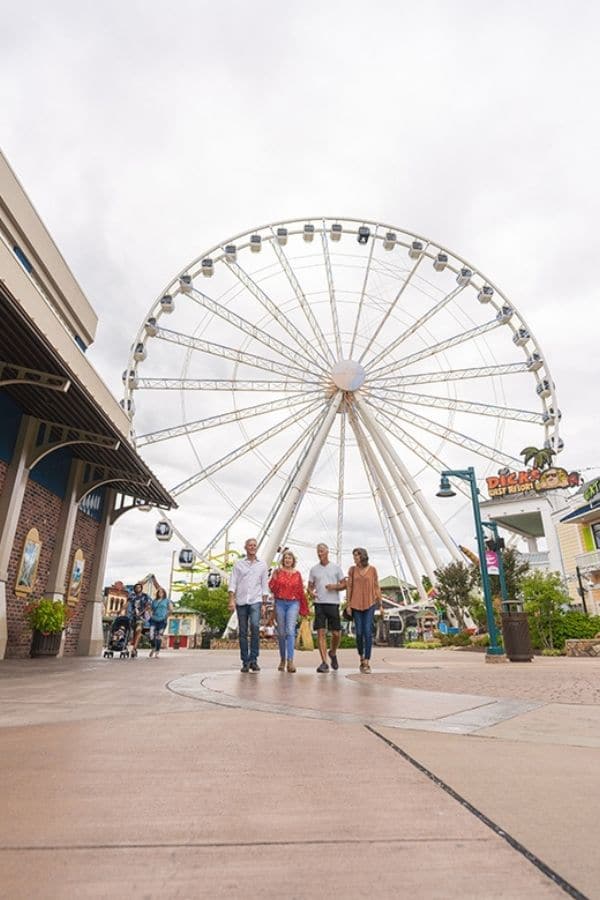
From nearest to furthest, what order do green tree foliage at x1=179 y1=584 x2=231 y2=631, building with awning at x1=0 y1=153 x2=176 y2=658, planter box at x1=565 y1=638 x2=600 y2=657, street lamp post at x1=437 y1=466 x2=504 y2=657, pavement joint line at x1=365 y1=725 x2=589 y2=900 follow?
pavement joint line at x1=365 y1=725 x2=589 y2=900, building with awning at x1=0 y1=153 x2=176 y2=658, street lamp post at x1=437 y1=466 x2=504 y2=657, planter box at x1=565 y1=638 x2=600 y2=657, green tree foliage at x1=179 y1=584 x2=231 y2=631

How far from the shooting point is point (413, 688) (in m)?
5.02

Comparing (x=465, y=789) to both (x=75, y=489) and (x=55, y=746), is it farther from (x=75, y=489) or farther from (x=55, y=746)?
(x=75, y=489)

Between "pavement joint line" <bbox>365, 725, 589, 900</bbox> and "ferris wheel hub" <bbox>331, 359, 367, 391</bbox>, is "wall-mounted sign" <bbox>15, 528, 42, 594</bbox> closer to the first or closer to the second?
"pavement joint line" <bbox>365, 725, 589, 900</bbox>

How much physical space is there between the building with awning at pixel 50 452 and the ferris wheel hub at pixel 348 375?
12325 mm

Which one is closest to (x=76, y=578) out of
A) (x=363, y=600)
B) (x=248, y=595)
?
(x=248, y=595)

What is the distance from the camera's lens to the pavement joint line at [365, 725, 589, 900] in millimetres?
998

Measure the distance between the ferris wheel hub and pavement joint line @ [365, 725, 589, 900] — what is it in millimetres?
24092

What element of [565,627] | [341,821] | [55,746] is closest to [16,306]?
[55,746]

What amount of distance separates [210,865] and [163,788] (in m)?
0.65

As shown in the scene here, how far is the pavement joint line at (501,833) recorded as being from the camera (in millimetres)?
998

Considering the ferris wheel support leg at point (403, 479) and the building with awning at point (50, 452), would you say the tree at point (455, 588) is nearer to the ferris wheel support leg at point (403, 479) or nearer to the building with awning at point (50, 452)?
the ferris wheel support leg at point (403, 479)

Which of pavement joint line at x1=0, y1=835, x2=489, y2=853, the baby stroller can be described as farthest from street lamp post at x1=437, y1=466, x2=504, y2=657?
pavement joint line at x1=0, y1=835, x2=489, y2=853

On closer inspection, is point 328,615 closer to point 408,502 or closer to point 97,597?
point 97,597

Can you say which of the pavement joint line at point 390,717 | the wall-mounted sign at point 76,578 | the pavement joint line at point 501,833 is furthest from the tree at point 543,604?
the pavement joint line at point 501,833
